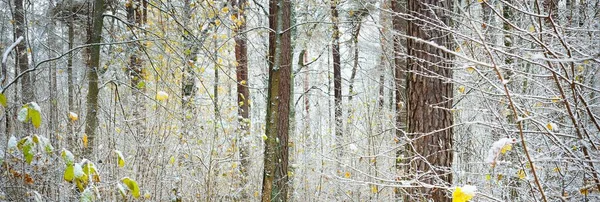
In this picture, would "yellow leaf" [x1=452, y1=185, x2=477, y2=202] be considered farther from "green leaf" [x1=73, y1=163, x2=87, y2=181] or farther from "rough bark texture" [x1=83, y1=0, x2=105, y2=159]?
"rough bark texture" [x1=83, y1=0, x2=105, y2=159]

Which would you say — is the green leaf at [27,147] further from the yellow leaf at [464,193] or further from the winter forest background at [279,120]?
the yellow leaf at [464,193]

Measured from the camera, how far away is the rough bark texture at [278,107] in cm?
477

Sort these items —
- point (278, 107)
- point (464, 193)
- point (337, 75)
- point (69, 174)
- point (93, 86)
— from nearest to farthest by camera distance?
point (464, 193) → point (69, 174) → point (93, 86) → point (278, 107) → point (337, 75)

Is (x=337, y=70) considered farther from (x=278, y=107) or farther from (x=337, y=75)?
(x=278, y=107)

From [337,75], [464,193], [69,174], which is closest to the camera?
[464,193]

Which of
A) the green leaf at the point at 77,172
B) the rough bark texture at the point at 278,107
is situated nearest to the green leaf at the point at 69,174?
the green leaf at the point at 77,172

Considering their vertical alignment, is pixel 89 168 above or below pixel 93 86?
below

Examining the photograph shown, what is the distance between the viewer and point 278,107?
4.91m

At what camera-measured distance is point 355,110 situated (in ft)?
24.0

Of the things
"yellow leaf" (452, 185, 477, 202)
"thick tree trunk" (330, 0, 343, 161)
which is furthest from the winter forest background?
"thick tree trunk" (330, 0, 343, 161)

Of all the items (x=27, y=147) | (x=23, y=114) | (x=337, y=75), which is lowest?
(x=27, y=147)

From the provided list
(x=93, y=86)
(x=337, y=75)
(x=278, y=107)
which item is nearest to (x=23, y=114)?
(x=93, y=86)

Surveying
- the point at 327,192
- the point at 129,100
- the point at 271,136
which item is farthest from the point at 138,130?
the point at 327,192

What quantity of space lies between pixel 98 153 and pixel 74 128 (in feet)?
0.98
